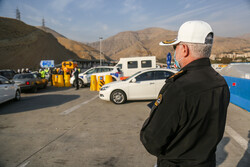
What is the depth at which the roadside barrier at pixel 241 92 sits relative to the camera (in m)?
6.74

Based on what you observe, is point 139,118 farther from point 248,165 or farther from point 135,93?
point 248,165

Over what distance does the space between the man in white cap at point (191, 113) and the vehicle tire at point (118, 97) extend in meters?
7.08

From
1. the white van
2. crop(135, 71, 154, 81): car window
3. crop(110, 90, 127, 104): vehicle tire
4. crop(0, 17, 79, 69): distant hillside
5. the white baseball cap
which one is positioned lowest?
crop(110, 90, 127, 104): vehicle tire

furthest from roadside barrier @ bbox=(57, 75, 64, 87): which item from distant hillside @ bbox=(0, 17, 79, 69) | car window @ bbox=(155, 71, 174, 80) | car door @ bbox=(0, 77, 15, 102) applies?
distant hillside @ bbox=(0, 17, 79, 69)

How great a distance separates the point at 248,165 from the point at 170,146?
114 inches

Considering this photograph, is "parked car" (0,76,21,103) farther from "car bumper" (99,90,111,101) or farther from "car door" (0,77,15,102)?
"car bumper" (99,90,111,101)

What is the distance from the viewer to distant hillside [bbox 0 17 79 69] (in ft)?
173

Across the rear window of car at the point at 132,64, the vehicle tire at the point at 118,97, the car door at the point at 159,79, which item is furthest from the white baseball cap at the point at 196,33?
the rear window of car at the point at 132,64

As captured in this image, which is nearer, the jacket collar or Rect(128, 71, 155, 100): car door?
the jacket collar

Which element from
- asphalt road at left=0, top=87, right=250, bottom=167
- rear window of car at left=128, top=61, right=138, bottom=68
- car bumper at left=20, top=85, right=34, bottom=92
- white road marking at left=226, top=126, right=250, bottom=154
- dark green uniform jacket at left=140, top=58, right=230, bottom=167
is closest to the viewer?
dark green uniform jacket at left=140, top=58, right=230, bottom=167

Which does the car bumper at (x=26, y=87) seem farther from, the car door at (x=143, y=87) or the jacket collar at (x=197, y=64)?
the jacket collar at (x=197, y=64)

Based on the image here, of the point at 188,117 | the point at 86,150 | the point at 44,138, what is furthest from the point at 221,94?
the point at 44,138

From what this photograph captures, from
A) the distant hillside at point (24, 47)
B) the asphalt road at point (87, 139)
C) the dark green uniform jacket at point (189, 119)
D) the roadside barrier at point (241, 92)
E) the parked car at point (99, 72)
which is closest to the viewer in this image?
the dark green uniform jacket at point (189, 119)

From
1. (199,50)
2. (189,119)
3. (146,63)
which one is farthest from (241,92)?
(146,63)
